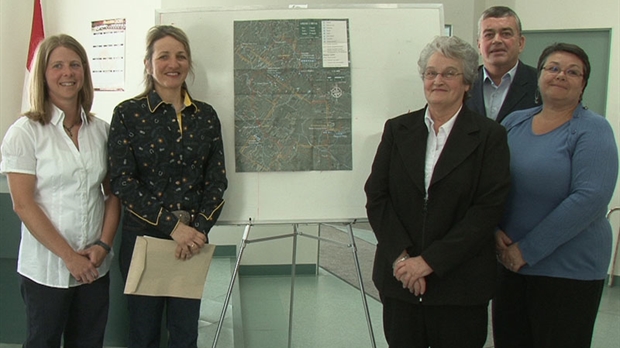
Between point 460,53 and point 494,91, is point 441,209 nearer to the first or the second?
point 460,53

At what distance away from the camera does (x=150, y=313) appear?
6.64 feet

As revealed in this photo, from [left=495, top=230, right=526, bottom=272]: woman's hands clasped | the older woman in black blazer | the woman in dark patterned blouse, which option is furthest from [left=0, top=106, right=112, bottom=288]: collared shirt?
[left=495, top=230, right=526, bottom=272]: woman's hands clasped

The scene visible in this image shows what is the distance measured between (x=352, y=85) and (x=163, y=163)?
90cm

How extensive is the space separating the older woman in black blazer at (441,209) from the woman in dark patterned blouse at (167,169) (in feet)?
2.28

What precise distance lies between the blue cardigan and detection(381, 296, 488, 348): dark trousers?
0.90 feet

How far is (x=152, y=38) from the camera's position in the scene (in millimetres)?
1998

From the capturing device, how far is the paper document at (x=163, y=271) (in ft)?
6.34

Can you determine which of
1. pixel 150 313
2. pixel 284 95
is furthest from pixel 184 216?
pixel 284 95

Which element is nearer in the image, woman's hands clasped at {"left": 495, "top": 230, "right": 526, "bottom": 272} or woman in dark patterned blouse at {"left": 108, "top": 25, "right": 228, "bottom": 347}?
woman's hands clasped at {"left": 495, "top": 230, "right": 526, "bottom": 272}

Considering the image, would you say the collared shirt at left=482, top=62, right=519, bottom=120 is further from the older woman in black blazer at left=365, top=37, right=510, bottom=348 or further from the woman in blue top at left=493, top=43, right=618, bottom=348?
the older woman in black blazer at left=365, top=37, right=510, bottom=348

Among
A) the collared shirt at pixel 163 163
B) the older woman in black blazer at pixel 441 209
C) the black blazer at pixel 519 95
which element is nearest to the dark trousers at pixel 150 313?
the collared shirt at pixel 163 163

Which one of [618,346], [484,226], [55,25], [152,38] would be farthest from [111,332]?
[618,346]

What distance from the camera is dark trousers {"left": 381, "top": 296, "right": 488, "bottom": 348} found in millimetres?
1688

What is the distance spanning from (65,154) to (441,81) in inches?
52.8
